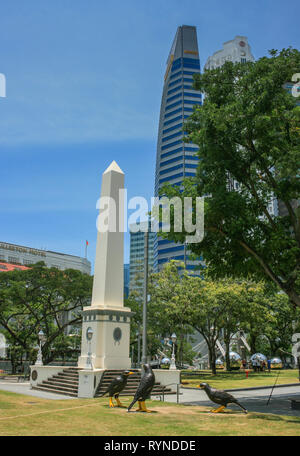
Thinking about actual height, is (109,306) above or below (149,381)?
above

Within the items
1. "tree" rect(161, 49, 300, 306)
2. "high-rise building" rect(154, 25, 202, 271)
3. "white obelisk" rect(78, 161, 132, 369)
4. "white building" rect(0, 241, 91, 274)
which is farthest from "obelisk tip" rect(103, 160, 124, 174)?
"high-rise building" rect(154, 25, 202, 271)

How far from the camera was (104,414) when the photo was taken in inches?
500

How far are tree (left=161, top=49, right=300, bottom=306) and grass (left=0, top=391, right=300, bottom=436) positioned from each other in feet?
17.6

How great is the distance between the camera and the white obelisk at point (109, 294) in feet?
Answer: 74.1

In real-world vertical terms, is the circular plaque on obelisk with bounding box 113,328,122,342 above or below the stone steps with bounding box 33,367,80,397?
above

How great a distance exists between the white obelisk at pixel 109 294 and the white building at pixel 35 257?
72375 millimetres

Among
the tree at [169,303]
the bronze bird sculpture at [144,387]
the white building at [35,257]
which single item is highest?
the white building at [35,257]

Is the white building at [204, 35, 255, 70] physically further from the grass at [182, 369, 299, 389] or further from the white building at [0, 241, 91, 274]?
the grass at [182, 369, 299, 389]

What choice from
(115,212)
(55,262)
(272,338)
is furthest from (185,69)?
(115,212)

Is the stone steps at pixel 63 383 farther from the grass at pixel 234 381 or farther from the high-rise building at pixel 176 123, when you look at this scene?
the high-rise building at pixel 176 123

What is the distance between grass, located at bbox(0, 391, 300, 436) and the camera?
9.71 m

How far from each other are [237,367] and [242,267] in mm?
29926

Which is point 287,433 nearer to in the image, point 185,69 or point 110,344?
point 110,344

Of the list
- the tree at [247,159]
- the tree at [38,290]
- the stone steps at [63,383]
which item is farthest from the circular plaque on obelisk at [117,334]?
the tree at [38,290]
